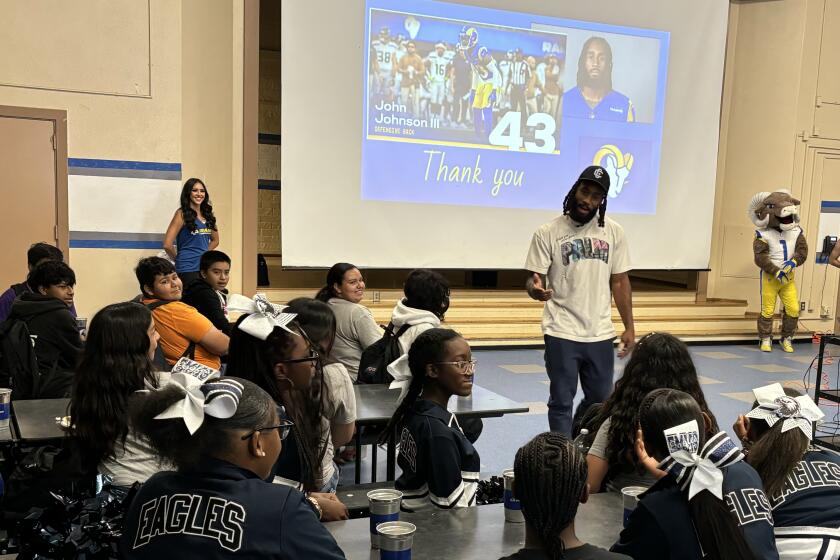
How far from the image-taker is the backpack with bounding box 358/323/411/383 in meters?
3.89

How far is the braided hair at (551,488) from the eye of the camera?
1425 mm

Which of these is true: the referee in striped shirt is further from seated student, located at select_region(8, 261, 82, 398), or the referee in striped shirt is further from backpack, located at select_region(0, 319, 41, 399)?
backpack, located at select_region(0, 319, 41, 399)

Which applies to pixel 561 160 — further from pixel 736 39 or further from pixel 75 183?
Answer: pixel 75 183

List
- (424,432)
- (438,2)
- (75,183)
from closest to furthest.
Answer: (424,432) < (75,183) < (438,2)

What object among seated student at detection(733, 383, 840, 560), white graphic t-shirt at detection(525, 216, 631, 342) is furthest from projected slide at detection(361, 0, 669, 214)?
seated student at detection(733, 383, 840, 560)

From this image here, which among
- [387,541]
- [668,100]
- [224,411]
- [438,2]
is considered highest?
[438,2]

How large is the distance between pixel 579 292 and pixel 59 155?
16.2ft

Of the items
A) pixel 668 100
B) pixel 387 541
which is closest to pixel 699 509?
pixel 387 541

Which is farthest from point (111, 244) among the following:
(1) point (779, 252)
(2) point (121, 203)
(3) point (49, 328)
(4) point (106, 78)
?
(1) point (779, 252)

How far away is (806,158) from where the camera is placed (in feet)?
32.0

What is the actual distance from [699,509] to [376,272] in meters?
9.66

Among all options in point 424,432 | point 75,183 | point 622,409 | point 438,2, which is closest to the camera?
point 424,432

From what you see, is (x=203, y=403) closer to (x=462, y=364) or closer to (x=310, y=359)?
(x=310, y=359)

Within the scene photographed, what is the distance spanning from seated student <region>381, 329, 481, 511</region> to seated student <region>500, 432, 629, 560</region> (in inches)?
26.8
